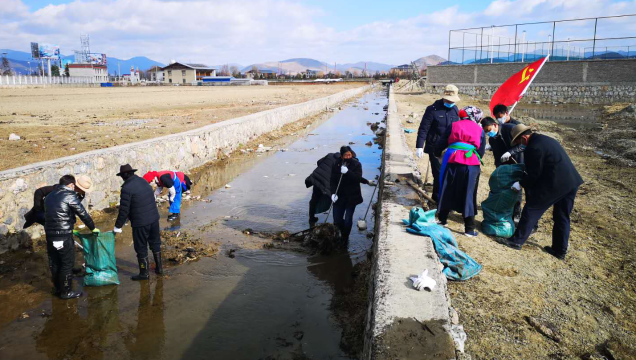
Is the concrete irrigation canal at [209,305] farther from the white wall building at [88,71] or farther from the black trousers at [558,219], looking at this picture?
the white wall building at [88,71]

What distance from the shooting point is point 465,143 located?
4.86 meters

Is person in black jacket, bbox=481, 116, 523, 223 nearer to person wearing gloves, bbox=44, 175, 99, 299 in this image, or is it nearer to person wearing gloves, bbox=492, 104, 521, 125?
person wearing gloves, bbox=492, 104, 521, 125

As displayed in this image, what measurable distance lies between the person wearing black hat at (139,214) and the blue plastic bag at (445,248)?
2751 millimetres

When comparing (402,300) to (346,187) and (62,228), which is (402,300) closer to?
(346,187)

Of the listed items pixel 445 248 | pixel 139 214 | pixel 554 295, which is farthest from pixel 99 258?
pixel 554 295

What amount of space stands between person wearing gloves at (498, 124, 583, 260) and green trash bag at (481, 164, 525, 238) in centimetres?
29

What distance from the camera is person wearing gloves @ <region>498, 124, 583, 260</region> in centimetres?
434

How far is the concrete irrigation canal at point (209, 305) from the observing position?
3.58m

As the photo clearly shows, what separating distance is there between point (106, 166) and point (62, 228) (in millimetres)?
3073

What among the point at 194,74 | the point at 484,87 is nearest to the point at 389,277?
the point at 484,87

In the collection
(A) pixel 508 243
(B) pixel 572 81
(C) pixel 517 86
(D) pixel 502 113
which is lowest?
(A) pixel 508 243

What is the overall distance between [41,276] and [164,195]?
311 centimetres

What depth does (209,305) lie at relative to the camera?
4242 mm

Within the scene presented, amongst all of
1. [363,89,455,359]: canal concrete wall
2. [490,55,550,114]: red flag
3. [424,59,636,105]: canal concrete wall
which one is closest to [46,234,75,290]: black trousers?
[363,89,455,359]: canal concrete wall
